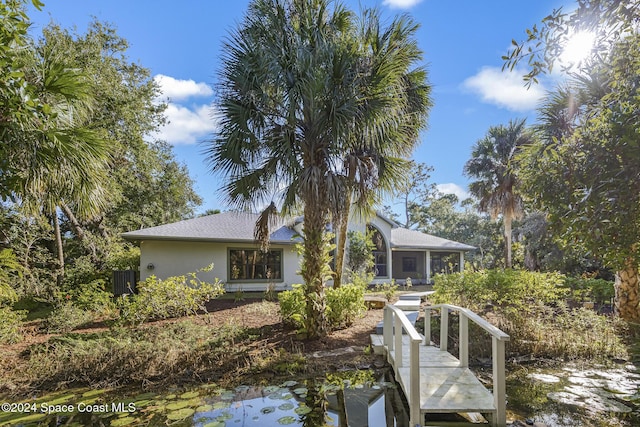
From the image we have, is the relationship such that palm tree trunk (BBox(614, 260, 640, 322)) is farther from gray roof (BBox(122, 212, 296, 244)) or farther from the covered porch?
the covered porch

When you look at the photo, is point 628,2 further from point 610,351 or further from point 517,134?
point 517,134

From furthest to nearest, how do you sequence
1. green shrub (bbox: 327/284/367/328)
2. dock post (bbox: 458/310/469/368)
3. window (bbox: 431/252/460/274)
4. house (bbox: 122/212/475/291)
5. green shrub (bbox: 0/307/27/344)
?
1. window (bbox: 431/252/460/274)
2. house (bbox: 122/212/475/291)
3. green shrub (bbox: 327/284/367/328)
4. green shrub (bbox: 0/307/27/344)
5. dock post (bbox: 458/310/469/368)

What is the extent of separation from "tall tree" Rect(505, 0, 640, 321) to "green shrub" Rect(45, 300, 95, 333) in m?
→ 11.0

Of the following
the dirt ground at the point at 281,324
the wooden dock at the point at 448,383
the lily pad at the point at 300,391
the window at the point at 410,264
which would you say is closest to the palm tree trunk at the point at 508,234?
the window at the point at 410,264

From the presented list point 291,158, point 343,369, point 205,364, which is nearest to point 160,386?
point 205,364

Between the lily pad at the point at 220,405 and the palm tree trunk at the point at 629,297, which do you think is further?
the palm tree trunk at the point at 629,297

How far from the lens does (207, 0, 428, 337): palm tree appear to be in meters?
6.83

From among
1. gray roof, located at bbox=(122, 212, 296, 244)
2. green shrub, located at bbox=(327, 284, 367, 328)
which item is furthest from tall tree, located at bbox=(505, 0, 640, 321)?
gray roof, located at bbox=(122, 212, 296, 244)

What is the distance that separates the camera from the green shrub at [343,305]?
8.39m

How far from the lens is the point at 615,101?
4.14m

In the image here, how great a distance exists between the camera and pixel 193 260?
46.6ft

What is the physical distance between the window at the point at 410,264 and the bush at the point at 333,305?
1678 centimetres

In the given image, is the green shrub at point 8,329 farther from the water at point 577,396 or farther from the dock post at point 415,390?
→ the water at point 577,396

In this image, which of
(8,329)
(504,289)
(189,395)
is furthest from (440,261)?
(8,329)
